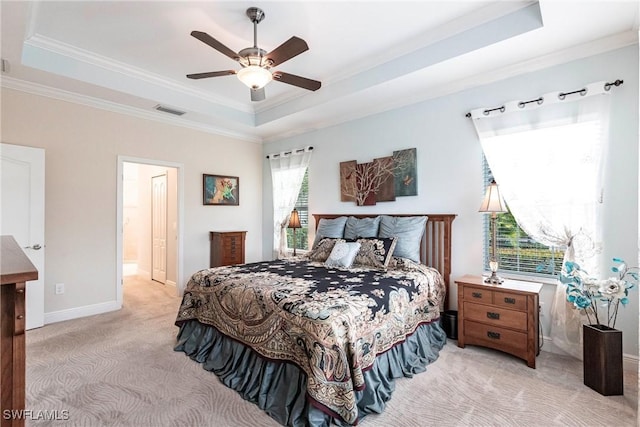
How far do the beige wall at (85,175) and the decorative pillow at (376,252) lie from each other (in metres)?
2.97

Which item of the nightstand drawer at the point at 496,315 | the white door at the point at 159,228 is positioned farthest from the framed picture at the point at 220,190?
the nightstand drawer at the point at 496,315

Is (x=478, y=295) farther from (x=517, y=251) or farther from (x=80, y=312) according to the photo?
(x=80, y=312)

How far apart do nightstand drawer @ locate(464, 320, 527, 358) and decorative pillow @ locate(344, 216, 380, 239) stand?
139cm

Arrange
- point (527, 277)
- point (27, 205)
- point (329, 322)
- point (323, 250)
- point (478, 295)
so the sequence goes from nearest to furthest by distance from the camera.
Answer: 1. point (329, 322)
2. point (478, 295)
3. point (527, 277)
4. point (27, 205)
5. point (323, 250)

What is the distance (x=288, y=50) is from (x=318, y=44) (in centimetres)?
103

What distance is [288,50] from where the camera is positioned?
236cm

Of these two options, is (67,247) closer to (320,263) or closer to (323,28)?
(320,263)

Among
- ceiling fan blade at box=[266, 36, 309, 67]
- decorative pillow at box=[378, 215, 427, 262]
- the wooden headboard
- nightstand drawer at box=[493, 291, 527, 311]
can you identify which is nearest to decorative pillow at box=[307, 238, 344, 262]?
decorative pillow at box=[378, 215, 427, 262]

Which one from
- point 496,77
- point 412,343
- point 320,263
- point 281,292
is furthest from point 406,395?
point 496,77

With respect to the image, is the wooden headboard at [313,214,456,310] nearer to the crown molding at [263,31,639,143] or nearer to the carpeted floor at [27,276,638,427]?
the carpeted floor at [27,276,638,427]

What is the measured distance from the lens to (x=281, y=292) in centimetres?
237

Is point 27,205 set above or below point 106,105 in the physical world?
below

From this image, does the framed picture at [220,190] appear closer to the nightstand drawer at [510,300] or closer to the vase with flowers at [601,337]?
the nightstand drawer at [510,300]

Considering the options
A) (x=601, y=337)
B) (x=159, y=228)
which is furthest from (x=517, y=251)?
(x=159, y=228)
